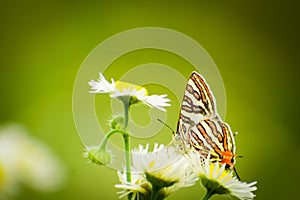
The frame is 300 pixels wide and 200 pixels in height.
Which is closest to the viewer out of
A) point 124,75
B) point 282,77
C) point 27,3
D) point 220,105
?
point 220,105

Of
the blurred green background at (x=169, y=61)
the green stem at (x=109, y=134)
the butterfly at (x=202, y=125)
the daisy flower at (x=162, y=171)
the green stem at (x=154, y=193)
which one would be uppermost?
the blurred green background at (x=169, y=61)

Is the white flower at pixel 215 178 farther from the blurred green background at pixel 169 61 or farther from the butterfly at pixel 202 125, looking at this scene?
the blurred green background at pixel 169 61

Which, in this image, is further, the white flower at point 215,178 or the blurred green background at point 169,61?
the blurred green background at point 169,61

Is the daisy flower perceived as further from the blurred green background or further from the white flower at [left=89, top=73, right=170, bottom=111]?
the blurred green background

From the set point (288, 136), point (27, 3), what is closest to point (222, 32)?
point (288, 136)

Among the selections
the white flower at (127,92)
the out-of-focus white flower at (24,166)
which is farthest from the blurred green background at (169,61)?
the white flower at (127,92)

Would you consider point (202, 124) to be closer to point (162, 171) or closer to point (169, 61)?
point (162, 171)

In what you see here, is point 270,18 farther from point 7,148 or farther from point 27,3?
point 7,148

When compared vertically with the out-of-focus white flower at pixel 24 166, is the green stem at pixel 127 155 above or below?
below
